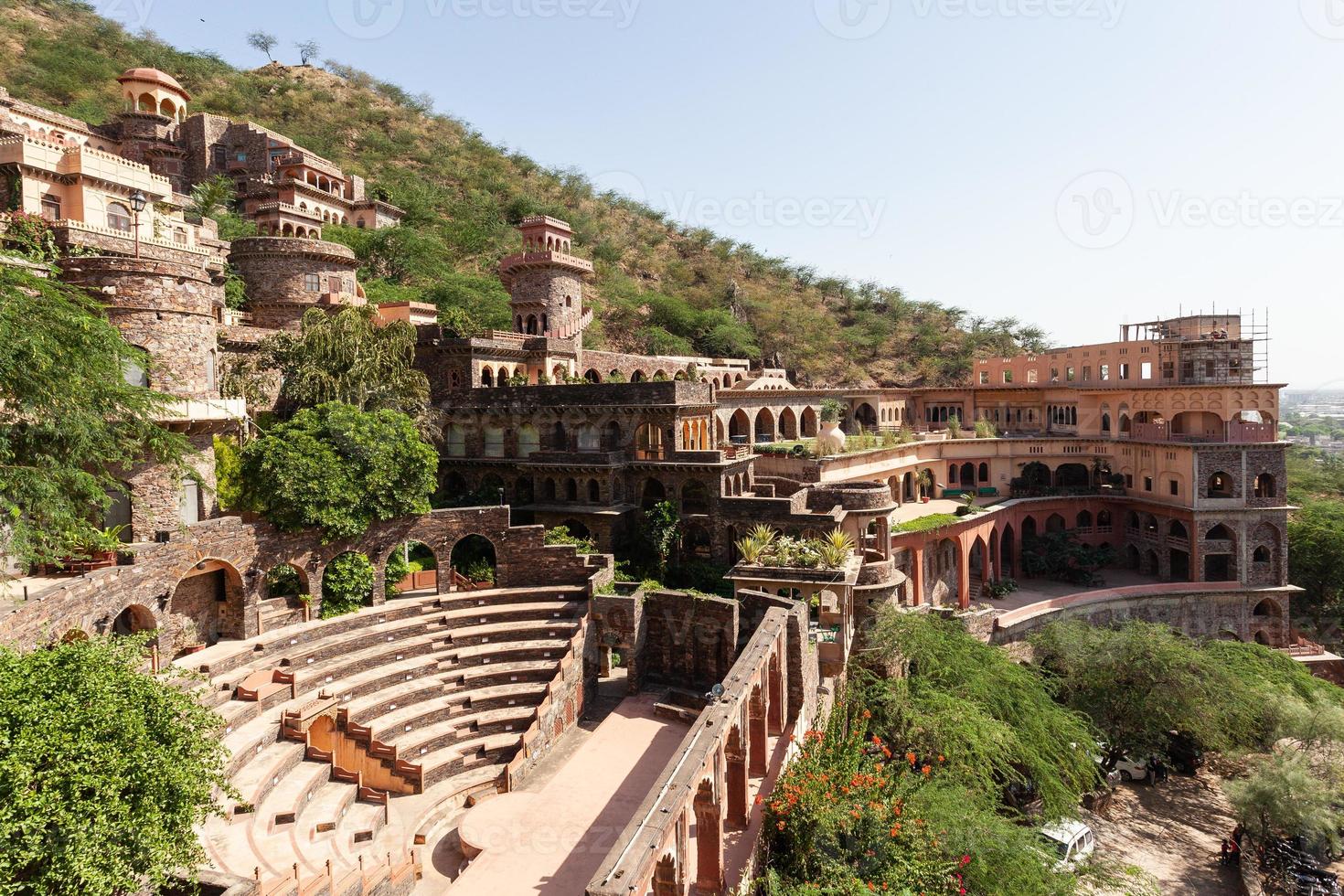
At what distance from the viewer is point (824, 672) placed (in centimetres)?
2345

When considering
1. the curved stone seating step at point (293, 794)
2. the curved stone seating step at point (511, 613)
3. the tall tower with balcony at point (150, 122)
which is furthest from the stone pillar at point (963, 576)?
the tall tower with balcony at point (150, 122)

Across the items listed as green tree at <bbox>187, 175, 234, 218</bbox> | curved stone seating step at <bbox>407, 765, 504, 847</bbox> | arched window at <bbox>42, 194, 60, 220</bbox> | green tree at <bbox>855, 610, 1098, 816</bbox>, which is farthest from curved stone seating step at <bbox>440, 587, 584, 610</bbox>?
green tree at <bbox>187, 175, 234, 218</bbox>

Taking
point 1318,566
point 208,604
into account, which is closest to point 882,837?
point 208,604

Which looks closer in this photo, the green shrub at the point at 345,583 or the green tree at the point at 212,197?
the green shrub at the point at 345,583

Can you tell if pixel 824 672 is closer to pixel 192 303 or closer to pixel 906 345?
pixel 192 303

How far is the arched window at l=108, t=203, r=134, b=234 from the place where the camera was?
100.0 feet

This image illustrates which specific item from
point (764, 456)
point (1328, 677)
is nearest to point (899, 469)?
point (764, 456)

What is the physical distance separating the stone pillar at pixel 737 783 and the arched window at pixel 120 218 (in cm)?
3194

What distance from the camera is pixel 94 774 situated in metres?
9.39

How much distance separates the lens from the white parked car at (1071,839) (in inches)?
805

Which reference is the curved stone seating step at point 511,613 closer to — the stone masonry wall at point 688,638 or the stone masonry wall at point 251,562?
the stone masonry wall at point 251,562

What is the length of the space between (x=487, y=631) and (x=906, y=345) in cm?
6109

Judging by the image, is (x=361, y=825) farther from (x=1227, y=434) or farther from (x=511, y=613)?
(x=1227, y=434)

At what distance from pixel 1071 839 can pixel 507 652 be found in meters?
17.6
